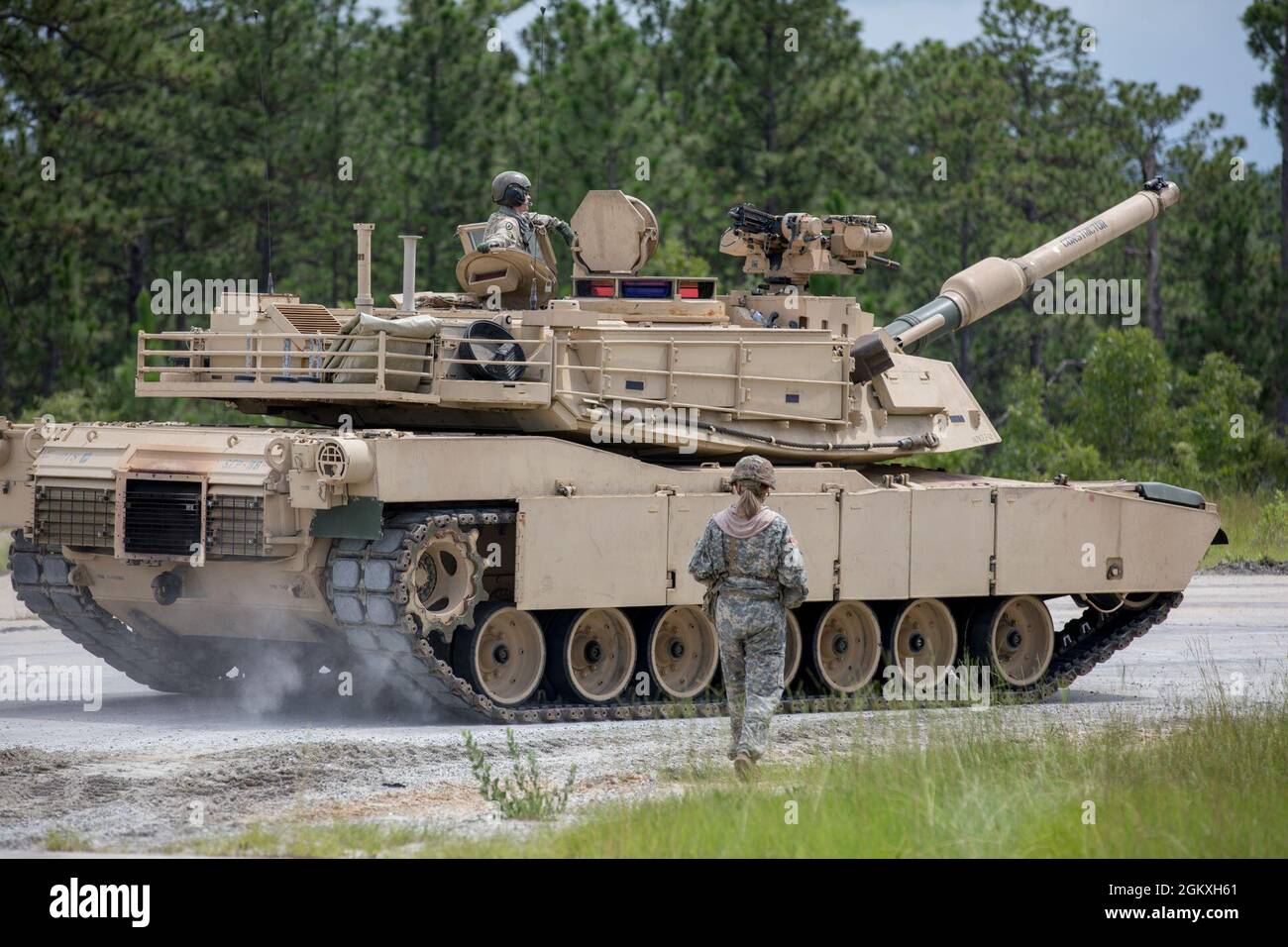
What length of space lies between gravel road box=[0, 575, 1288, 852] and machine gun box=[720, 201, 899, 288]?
4076 millimetres

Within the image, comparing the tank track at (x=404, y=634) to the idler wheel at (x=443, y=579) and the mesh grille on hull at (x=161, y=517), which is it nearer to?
the idler wheel at (x=443, y=579)

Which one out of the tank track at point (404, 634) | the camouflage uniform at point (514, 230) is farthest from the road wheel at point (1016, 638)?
the camouflage uniform at point (514, 230)

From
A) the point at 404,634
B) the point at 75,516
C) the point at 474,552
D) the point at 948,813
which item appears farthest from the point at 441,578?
the point at 948,813

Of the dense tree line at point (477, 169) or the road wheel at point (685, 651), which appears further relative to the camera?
the dense tree line at point (477, 169)

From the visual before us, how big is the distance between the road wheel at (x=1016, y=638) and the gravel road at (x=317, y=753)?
0.41 meters

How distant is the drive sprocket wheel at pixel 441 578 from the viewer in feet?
47.6

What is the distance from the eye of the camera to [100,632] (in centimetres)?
1675

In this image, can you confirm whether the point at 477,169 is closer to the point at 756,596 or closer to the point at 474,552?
the point at 474,552

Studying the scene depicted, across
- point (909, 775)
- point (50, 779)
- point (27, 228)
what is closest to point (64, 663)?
point (50, 779)

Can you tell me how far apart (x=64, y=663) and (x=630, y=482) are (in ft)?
19.0

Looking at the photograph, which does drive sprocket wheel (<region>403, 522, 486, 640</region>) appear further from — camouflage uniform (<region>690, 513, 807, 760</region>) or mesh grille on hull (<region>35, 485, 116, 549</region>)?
camouflage uniform (<region>690, 513, 807, 760</region>)

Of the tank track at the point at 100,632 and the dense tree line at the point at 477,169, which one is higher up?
the dense tree line at the point at 477,169

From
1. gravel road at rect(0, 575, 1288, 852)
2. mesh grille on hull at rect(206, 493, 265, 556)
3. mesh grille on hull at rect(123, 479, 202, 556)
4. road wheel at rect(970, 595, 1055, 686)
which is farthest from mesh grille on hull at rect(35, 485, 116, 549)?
road wheel at rect(970, 595, 1055, 686)

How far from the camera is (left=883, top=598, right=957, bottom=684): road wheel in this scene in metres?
17.5
